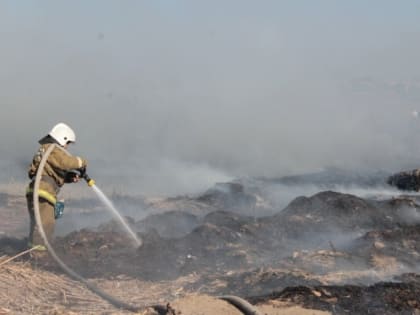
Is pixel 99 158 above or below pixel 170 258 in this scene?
above

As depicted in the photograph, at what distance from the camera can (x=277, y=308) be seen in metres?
5.44

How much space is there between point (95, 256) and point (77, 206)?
579cm

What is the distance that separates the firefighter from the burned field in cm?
46

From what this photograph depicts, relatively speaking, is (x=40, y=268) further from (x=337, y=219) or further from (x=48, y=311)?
(x=337, y=219)

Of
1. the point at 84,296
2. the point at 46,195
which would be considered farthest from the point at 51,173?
the point at 84,296

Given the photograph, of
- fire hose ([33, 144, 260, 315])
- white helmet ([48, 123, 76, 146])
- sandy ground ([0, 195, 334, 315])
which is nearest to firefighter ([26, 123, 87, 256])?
white helmet ([48, 123, 76, 146])

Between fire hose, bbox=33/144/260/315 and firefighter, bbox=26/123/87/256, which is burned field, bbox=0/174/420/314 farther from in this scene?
firefighter, bbox=26/123/87/256

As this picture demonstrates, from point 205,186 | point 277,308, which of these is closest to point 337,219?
point 277,308

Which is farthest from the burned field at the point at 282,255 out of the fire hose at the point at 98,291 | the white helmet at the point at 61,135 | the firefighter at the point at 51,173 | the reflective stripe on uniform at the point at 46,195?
the white helmet at the point at 61,135

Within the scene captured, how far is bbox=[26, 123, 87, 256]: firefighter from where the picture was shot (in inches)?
291

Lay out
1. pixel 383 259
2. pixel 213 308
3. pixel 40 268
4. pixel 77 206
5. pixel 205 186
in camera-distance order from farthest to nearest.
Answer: pixel 205 186, pixel 77 206, pixel 383 259, pixel 40 268, pixel 213 308

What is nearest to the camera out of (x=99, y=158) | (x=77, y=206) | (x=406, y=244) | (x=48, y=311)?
(x=48, y=311)

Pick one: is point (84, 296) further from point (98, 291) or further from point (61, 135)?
point (61, 135)

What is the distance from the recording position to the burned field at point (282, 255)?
6.00m
